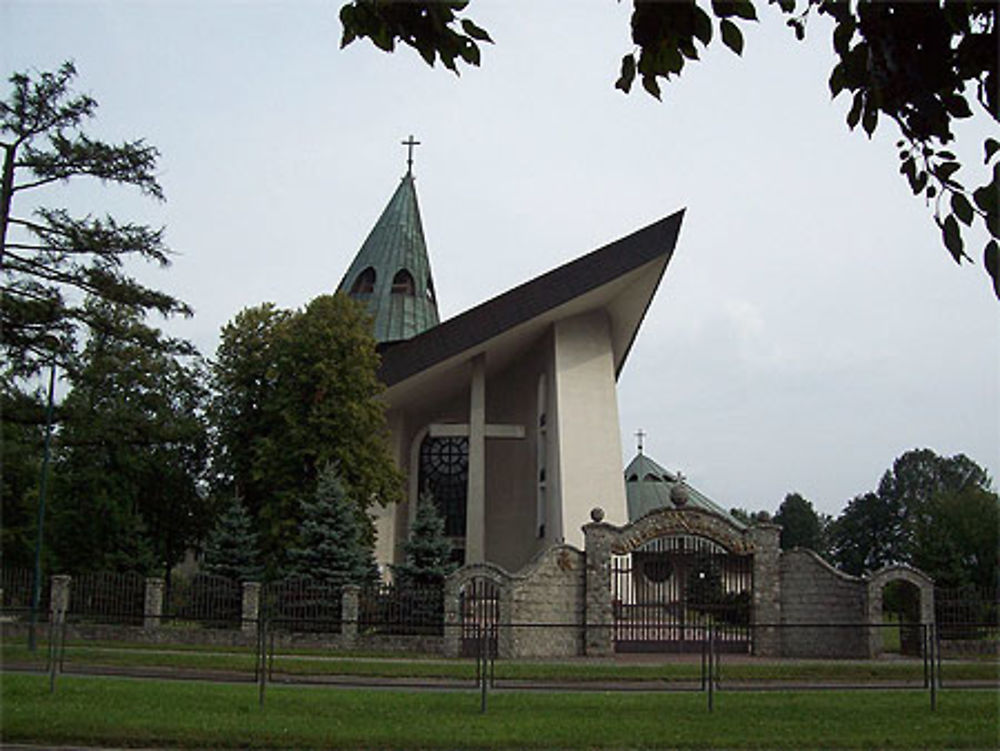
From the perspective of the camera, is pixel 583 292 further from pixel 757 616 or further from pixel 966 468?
pixel 966 468

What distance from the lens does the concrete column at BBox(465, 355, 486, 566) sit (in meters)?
30.9

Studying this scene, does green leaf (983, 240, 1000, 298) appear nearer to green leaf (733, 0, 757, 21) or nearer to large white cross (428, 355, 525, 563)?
green leaf (733, 0, 757, 21)

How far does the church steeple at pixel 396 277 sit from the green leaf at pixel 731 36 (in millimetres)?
37857

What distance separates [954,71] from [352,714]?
9.33 meters

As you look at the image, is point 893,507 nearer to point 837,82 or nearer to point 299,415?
point 299,415

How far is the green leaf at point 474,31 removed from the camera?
361 cm

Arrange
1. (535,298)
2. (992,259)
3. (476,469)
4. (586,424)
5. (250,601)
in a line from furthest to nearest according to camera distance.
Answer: (476,469) < (586,424) < (535,298) < (250,601) < (992,259)

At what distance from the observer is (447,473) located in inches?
1457

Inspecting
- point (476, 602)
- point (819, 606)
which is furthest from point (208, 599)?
point (819, 606)

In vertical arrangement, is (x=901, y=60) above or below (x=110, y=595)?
above

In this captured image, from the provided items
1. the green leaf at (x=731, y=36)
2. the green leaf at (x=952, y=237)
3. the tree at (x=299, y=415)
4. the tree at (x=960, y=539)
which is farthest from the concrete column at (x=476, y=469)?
the green leaf at (x=952, y=237)

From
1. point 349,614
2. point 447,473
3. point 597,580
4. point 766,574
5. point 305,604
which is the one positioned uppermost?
point 447,473

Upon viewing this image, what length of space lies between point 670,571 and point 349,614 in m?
6.91

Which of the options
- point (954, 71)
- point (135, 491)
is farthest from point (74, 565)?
point (954, 71)
